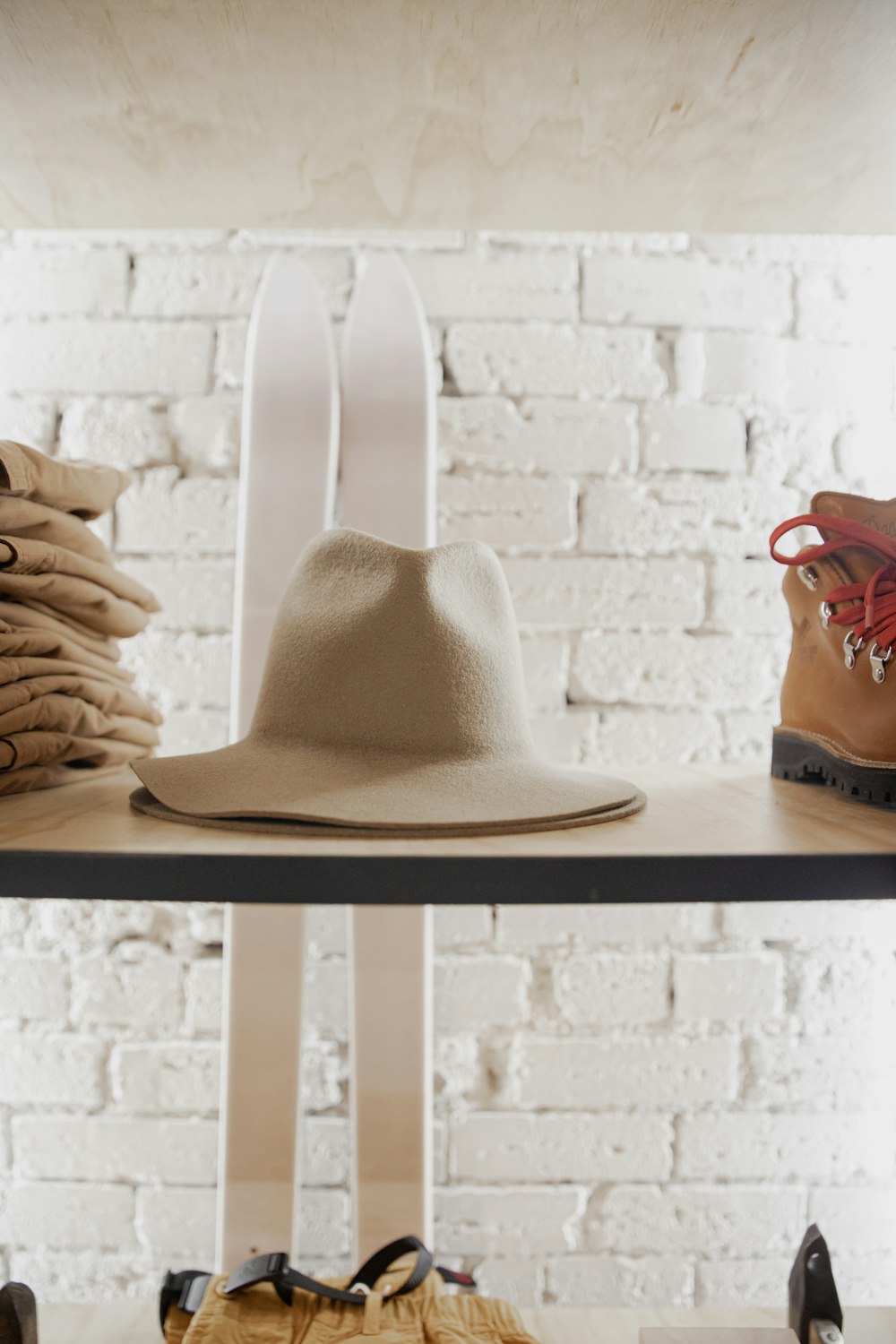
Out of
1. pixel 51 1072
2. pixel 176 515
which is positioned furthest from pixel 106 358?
pixel 51 1072

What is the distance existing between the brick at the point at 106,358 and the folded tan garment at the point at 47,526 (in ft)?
1.36

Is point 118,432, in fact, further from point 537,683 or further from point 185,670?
point 537,683

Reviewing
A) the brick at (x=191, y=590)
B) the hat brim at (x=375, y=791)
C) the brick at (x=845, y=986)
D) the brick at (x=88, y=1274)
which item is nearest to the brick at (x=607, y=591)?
the brick at (x=191, y=590)

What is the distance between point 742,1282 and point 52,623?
1092 millimetres

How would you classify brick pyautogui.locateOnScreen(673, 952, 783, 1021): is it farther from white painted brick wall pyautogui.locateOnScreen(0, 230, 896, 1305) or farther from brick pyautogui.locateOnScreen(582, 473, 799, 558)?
brick pyautogui.locateOnScreen(582, 473, 799, 558)

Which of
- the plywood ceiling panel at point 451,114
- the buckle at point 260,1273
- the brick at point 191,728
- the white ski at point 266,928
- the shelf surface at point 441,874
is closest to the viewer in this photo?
the shelf surface at point 441,874

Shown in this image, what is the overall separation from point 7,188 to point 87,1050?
2.96 ft

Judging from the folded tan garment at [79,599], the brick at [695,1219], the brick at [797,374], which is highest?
the brick at [797,374]

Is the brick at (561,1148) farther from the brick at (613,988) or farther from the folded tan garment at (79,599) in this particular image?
the folded tan garment at (79,599)

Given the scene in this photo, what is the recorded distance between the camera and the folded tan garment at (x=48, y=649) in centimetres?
65

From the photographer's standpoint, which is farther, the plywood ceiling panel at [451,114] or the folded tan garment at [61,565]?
the folded tan garment at [61,565]

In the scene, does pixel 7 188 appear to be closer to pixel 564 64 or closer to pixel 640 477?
pixel 564 64

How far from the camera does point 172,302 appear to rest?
3.77 ft

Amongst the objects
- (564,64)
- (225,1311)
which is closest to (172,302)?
(564,64)
